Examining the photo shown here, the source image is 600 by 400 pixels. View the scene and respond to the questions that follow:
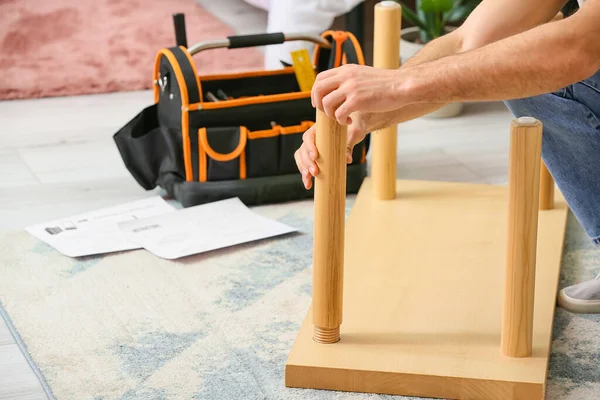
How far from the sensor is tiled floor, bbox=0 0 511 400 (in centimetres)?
190

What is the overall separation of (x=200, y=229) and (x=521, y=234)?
0.72 metres

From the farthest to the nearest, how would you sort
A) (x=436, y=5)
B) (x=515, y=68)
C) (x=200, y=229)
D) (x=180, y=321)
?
(x=436, y=5)
(x=200, y=229)
(x=180, y=321)
(x=515, y=68)

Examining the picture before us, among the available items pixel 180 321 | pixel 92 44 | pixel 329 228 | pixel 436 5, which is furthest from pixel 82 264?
pixel 92 44

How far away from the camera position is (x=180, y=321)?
143cm

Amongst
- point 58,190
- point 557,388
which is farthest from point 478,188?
point 58,190

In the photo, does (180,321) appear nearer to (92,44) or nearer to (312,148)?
(312,148)

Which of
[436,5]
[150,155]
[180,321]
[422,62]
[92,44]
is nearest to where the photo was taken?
[422,62]

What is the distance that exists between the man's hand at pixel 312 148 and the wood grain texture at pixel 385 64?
393 mm

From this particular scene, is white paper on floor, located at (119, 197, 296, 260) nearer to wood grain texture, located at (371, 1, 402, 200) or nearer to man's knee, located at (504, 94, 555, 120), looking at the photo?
wood grain texture, located at (371, 1, 402, 200)

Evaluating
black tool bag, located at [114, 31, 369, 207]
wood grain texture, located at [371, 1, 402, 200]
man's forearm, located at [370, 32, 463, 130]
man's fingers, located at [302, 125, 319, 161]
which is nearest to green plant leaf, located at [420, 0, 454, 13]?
black tool bag, located at [114, 31, 369, 207]

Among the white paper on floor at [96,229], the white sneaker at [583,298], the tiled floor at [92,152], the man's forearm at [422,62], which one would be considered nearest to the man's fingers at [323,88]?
the man's forearm at [422,62]

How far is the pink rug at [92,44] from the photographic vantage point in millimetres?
2635

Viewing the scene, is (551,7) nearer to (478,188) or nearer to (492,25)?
(492,25)

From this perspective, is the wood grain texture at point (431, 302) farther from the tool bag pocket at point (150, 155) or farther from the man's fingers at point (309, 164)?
the tool bag pocket at point (150, 155)
